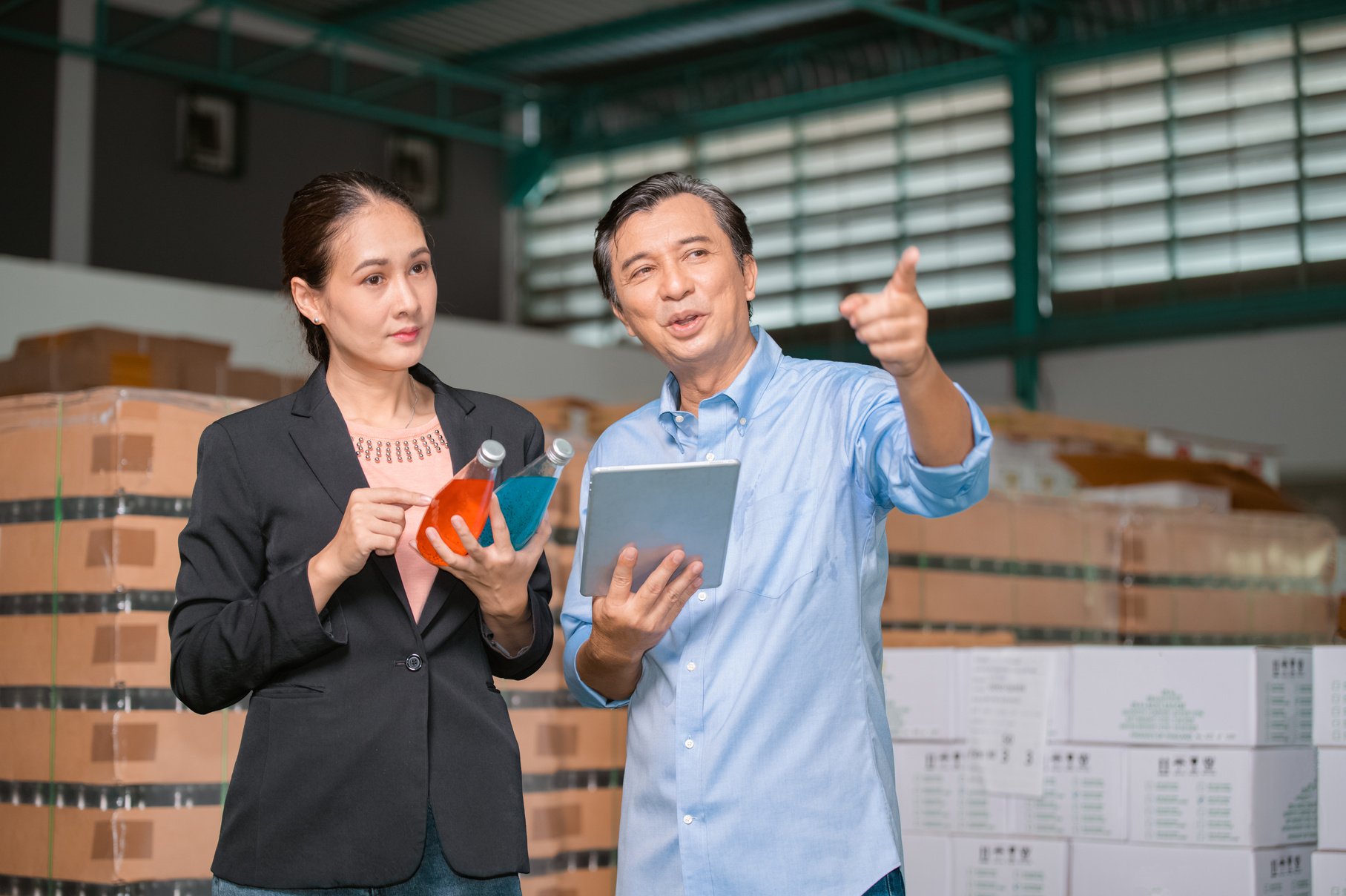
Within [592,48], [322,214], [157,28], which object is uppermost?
[592,48]

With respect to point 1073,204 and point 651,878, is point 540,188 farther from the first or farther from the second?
point 651,878

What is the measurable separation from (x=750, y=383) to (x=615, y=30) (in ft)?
39.9

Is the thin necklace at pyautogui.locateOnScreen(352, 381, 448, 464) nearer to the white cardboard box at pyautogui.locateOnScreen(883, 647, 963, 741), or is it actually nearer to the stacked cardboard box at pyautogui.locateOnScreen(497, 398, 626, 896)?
the stacked cardboard box at pyautogui.locateOnScreen(497, 398, 626, 896)

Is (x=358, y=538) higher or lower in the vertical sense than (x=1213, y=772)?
higher

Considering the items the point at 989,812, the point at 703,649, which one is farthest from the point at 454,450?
the point at 989,812

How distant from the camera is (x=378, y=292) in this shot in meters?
1.93

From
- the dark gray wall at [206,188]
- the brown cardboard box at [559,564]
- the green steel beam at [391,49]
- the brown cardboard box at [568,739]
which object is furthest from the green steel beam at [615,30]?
the brown cardboard box at [568,739]

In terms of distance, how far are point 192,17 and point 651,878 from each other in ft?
41.2

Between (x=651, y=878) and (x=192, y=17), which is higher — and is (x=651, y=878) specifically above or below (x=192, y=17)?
below

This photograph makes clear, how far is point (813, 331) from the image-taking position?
537 inches

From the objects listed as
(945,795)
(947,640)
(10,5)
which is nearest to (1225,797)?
(945,795)

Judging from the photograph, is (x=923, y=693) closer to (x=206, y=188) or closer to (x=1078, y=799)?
(x=1078, y=799)

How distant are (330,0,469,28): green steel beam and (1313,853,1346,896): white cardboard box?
10.8 meters

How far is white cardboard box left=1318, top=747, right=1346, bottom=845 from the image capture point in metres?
3.38
